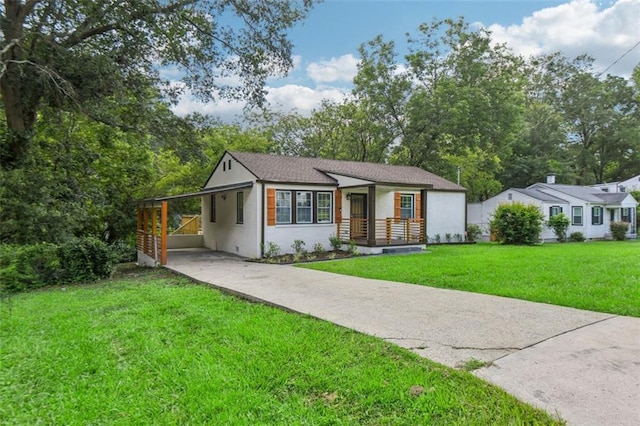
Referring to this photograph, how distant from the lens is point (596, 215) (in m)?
22.3

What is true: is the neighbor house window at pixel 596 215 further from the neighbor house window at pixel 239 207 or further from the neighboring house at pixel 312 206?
the neighbor house window at pixel 239 207

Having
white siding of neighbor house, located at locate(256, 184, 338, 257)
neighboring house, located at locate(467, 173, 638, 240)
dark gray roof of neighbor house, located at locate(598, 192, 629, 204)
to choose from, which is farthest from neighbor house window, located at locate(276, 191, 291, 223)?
dark gray roof of neighbor house, located at locate(598, 192, 629, 204)

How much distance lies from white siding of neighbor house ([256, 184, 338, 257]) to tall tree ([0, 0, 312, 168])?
378 cm

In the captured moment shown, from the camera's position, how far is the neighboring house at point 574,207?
20.5m

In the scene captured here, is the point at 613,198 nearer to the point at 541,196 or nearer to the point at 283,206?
the point at 541,196

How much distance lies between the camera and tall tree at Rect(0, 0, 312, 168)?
938cm

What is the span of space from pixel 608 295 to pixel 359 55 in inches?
895

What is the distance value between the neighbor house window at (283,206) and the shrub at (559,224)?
49.0 feet

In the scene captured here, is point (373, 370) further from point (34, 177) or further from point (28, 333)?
point (34, 177)

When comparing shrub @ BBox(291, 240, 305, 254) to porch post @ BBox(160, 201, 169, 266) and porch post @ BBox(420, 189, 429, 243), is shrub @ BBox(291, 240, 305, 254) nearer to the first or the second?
porch post @ BBox(160, 201, 169, 266)

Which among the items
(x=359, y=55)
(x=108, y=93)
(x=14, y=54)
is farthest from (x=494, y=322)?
(x=359, y=55)

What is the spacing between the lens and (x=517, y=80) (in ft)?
94.4

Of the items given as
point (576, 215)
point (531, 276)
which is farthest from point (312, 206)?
point (576, 215)

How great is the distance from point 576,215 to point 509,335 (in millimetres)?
21342
